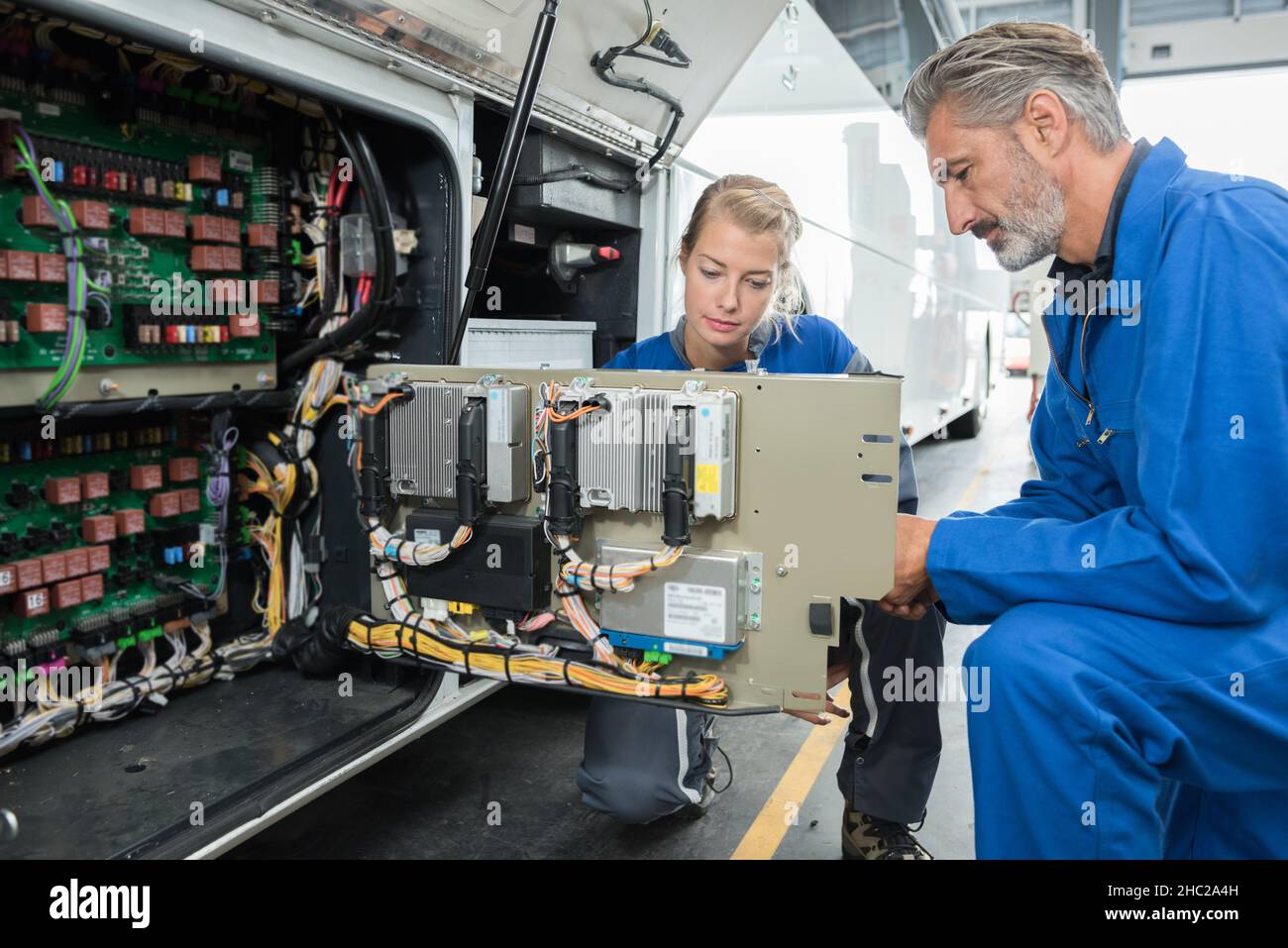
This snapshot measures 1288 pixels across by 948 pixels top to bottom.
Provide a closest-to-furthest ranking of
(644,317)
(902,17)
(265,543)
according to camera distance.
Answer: (265,543), (644,317), (902,17)

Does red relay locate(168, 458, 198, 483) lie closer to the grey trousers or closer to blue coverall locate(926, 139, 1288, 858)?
the grey trousers

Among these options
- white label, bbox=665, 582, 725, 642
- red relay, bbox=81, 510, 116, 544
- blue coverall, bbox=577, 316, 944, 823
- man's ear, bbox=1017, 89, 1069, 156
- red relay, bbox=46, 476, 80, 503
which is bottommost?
blue coverall, bbox=577, 316, 944, 823

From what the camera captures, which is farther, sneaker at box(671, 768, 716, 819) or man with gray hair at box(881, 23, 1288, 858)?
sneaker at box(671, 768, 716, 819)

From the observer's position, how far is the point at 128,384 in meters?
2.19

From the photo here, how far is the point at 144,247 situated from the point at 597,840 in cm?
184

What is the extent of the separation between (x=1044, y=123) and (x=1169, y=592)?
886 mm

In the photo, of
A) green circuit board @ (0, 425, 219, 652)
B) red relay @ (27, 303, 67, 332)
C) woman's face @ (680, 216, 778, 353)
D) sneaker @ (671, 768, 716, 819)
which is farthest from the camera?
sneaker @ (671, 768, 716, 819)

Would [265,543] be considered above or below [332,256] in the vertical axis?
below

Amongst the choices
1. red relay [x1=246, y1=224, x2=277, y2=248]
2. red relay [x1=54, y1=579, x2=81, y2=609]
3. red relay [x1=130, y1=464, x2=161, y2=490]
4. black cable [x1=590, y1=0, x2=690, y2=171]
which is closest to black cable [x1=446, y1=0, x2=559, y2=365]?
black cable [x1=590, y1=0, x2=690, y2=171]

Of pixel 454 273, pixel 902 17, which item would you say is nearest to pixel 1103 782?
pixel 454 273

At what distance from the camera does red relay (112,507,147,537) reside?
2305 mm

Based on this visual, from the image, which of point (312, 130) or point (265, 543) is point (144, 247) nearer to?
point (312, 130)

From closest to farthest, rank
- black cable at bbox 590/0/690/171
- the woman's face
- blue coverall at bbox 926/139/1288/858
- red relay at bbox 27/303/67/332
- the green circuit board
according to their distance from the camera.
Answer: blue coverall at bbox 926/139/1288/858 → red relay at bbox 27/303/67/332 → the green circuit board → the woman's face → black cable at bbox 590/0/690/171

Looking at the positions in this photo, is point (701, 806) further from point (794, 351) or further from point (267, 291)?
point (267, 291)
